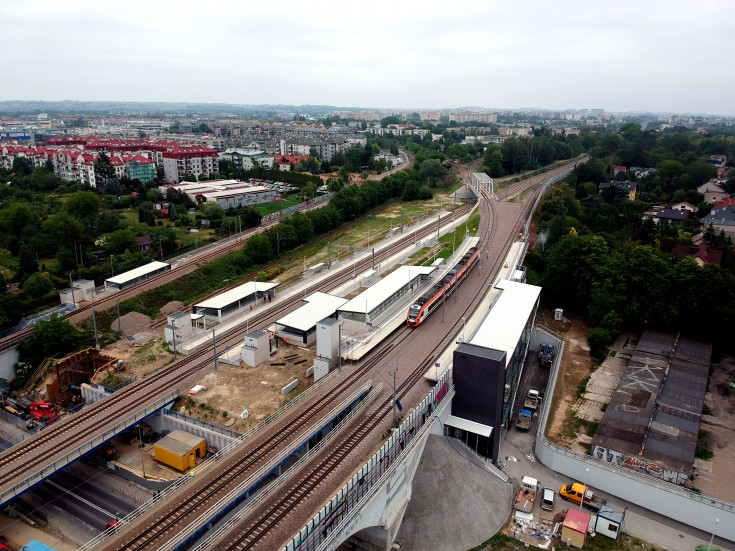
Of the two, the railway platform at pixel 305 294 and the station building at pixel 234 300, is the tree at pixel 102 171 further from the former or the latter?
the station building at pixel 234 300

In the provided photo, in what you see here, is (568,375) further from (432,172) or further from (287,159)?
(287,159)

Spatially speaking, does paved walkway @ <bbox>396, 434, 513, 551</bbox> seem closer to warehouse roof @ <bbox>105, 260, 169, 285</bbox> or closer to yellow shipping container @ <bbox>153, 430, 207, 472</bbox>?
yellow shipping container @ <bbox>153, 430, 207, 472</bbox>

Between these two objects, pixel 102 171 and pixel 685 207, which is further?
pixel 102 171

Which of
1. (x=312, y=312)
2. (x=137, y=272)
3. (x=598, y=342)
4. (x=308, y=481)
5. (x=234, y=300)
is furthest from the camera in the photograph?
(x=137, y=272)

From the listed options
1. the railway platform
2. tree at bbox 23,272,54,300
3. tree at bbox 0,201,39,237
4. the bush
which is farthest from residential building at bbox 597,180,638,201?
tree at bbox 0,201,39,237

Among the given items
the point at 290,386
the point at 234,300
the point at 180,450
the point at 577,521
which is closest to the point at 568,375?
the point at 577,521

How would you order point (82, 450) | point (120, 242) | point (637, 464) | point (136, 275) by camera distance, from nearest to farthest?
point (82, 450)
point (637, 464)
point (136, 275)
point (120, 242)
